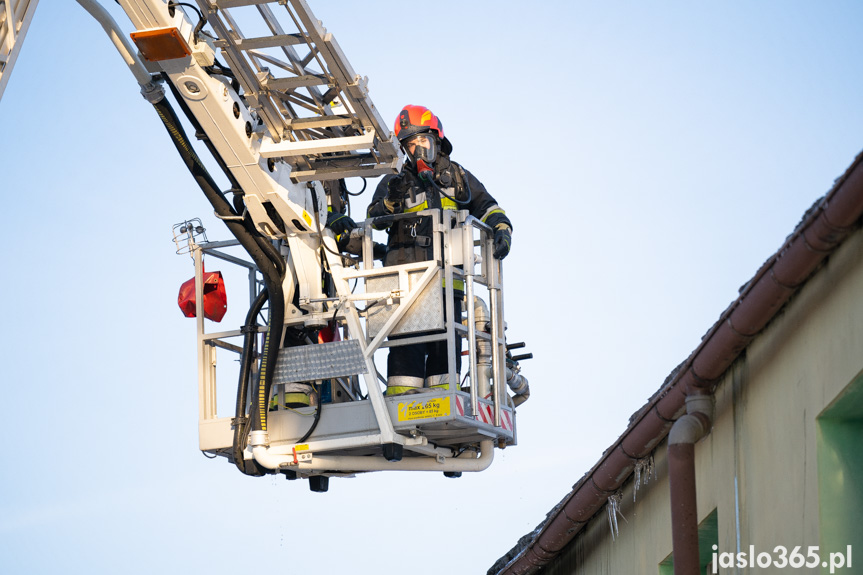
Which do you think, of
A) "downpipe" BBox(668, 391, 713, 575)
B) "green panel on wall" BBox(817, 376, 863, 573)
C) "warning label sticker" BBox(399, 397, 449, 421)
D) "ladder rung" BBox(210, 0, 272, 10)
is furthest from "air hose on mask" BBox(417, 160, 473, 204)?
"green panel on wall" BBox(817, 376, 863, 573)

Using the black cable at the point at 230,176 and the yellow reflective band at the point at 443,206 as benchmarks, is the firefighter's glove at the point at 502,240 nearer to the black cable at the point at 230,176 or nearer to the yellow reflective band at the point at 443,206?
the yellow reflective band at the point at 443,206

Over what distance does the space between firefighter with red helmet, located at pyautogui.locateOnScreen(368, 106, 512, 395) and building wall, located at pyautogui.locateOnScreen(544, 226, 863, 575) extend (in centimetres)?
238

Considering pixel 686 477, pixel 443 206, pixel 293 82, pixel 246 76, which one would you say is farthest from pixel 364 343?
pixel 686 477

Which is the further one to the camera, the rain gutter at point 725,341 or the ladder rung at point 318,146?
the ladder rung at point 318,146

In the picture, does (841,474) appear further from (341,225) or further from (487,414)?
(341,225)

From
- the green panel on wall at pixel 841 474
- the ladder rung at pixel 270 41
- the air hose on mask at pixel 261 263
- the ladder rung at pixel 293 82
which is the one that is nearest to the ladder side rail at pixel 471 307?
the air hose on mask at pixel 261 263

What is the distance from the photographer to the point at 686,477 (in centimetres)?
782

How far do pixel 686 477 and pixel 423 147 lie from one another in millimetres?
4152

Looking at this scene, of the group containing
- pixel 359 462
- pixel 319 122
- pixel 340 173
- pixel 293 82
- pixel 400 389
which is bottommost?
pixel 359 462

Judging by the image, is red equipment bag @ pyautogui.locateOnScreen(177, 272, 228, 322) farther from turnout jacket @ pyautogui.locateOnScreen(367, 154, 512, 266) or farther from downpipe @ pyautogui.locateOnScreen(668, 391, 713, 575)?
downpipe @ pyautogui.locateOnScreen(668, 391, 713, 575)

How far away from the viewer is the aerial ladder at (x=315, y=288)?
9.55m

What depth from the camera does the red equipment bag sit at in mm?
10812

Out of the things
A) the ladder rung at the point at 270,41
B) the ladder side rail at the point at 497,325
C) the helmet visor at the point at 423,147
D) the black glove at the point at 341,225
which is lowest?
the ladder side rail at the point at 497,325

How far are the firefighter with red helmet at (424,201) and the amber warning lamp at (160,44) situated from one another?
7.41ft
